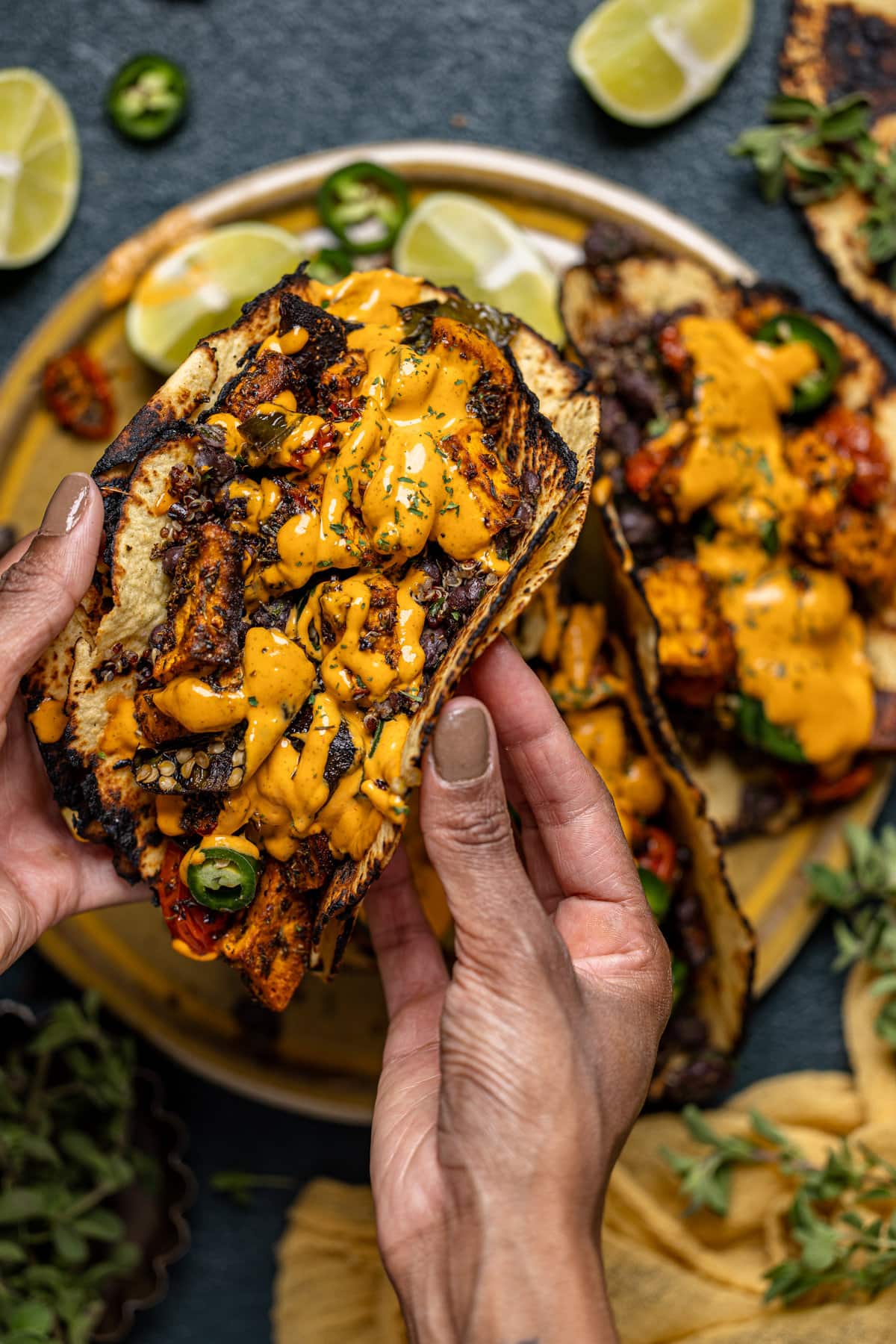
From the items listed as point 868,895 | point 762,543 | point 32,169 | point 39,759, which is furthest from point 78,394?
point 868,895

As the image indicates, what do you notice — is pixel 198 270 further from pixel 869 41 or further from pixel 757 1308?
pixel 757 1308

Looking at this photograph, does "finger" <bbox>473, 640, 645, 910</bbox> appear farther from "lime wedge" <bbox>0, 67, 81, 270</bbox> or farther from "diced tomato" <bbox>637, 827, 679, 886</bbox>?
"lime wedge" <bbox>0, 67, 81, 270</bbox>

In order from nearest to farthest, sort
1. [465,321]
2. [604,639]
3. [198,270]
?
[465,321] → [604,639] → [198,270]

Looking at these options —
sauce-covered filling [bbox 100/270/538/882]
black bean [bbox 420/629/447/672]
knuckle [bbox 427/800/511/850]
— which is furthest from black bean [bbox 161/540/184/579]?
knuckle [bbox 427/800/511/850]

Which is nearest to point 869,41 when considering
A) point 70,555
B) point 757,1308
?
point 70,555

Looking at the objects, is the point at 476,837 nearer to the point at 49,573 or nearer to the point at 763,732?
the point at 49,573

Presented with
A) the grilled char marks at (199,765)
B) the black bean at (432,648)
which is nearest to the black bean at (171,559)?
the grilled char marks at (199,765)

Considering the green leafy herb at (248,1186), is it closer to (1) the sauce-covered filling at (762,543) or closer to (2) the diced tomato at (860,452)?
(1) the sauce-covered filling at (762,543)
